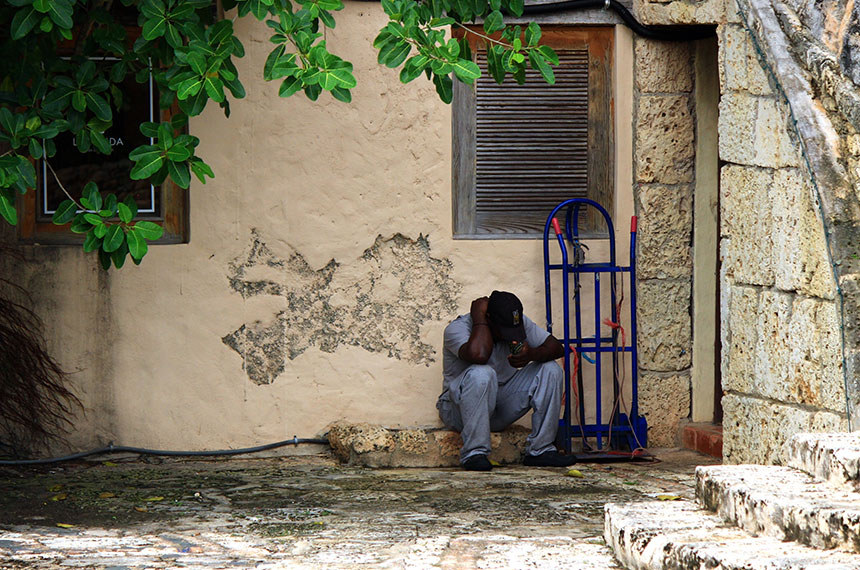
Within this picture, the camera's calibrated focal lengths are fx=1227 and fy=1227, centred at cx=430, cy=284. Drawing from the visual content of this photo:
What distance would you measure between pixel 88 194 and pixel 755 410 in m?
3.17

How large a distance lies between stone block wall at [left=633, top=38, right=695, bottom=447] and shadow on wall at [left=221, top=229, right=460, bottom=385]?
45.3 inches

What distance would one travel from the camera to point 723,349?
5953 millimetres

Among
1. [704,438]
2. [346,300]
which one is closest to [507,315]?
[346,300]

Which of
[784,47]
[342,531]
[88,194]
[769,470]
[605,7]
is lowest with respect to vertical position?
[342,531]

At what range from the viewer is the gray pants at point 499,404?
6.51 meters

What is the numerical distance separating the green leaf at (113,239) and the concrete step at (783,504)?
2.57 m

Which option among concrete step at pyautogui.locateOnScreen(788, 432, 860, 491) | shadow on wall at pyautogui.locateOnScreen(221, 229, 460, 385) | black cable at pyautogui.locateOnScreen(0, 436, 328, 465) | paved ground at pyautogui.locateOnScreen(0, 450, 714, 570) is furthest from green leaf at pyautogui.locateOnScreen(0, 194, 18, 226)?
concrete step at pyautogui.locateOnScreen(788, 432, 860, 491)

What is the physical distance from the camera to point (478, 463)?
21.2ft

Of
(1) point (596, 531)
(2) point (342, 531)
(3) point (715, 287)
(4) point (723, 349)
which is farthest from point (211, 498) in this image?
(3) point (715, 287)

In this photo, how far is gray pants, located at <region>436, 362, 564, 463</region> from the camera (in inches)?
256

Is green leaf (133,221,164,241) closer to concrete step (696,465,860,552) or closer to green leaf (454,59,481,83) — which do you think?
green leaf (454,59,481,83)

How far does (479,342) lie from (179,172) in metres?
2.01

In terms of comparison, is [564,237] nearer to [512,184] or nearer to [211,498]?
[512,184]

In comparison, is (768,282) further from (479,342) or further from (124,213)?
(124,213)
